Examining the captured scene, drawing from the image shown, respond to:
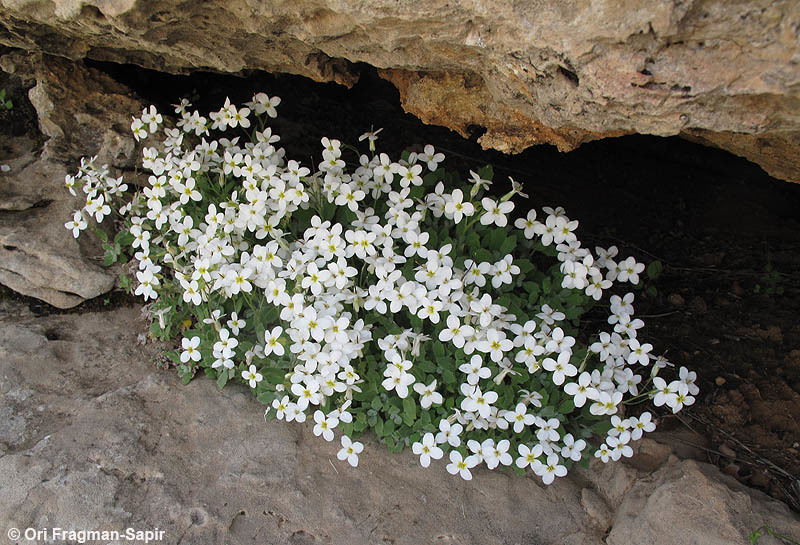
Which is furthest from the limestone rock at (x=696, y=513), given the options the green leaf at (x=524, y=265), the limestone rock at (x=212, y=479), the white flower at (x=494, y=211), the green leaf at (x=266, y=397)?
the green leaf at (x=266, y=397)

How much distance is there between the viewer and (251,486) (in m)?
2.73

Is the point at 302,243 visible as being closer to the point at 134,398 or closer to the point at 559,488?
the point at 134,398

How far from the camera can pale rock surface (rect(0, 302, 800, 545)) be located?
2.56 metres

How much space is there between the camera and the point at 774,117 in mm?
1983

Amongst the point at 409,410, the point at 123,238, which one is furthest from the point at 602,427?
the point at 123,238

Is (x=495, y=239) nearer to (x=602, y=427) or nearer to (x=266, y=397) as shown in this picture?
(x=602, y=427)

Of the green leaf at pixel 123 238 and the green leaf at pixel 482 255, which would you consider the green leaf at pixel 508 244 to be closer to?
the green leaf at pixel 482 255

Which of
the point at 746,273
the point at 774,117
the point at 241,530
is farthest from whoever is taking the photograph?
the point at 746,273

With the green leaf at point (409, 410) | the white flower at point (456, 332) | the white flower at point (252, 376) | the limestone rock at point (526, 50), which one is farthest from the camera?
the white flower at point (252, 376)

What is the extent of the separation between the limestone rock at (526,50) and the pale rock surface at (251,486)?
5.04ft

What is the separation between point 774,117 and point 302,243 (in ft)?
6.69

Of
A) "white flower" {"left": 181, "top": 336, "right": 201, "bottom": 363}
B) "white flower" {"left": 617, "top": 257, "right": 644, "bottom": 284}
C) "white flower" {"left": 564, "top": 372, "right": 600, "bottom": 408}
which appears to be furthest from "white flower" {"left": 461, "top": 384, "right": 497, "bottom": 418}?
"white flower" {"left": 181, "top": 336, "right": 201, "bottom": 363}

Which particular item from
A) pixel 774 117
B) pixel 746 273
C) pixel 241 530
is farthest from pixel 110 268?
pixel 746 273

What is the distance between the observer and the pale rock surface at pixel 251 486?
2562 mm
